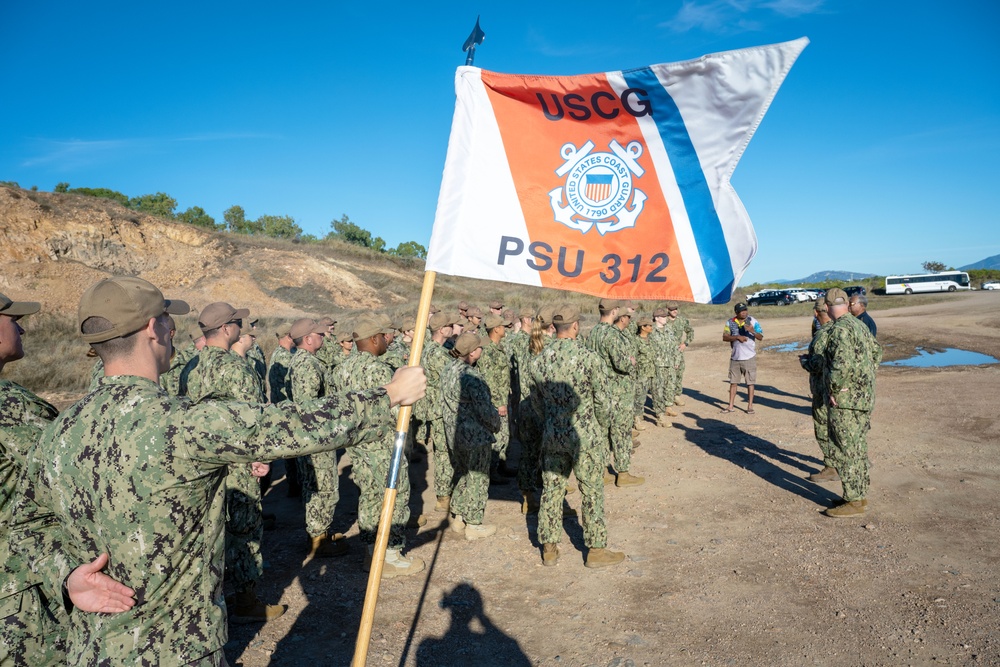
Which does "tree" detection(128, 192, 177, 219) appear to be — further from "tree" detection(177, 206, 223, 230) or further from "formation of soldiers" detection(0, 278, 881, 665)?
"formation of soldiers" detection(0, 278, 881, 665)

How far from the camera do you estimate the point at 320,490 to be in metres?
6.07

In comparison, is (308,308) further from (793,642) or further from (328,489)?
(793,642)

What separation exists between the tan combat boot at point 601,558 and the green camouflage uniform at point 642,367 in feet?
16.2

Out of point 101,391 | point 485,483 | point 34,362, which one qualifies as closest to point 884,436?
point 485,483

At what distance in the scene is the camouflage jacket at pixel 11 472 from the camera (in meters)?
2.74

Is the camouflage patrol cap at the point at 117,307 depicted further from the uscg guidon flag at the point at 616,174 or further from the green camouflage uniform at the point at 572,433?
the green camouflage uniform at the point at 572,433

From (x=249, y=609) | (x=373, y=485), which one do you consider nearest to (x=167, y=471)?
(x=249, y=609)

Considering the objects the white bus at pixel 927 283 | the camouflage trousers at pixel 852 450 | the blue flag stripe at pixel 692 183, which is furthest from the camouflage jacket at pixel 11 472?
the white bus at pixel 927 283

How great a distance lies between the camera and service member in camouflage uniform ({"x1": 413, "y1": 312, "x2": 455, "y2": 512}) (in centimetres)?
754

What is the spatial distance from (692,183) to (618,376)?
15.9ft

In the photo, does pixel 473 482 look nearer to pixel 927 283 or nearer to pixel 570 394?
pixel 570 394

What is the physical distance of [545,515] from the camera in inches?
225

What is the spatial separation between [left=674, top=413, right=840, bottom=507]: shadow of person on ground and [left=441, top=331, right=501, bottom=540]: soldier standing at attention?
4015mm

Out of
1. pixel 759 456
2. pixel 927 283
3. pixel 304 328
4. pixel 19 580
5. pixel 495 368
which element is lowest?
pixel 759 456
